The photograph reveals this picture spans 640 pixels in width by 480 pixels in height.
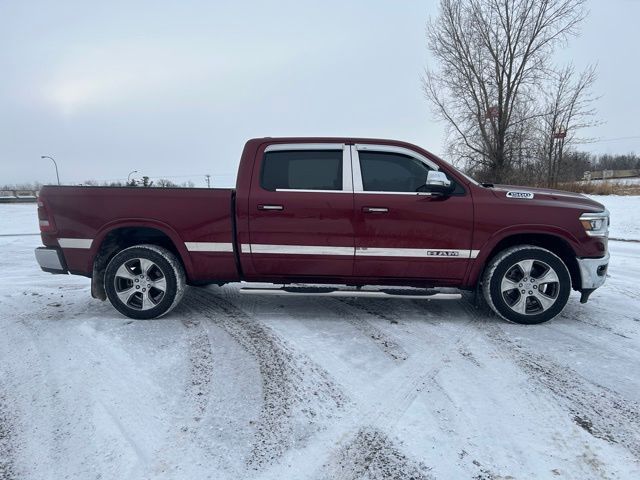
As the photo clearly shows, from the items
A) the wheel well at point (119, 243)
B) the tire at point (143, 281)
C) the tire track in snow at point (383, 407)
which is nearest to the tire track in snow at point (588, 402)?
the tire track in snow at point (383, 407)

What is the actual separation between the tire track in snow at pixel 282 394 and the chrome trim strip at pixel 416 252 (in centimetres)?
124

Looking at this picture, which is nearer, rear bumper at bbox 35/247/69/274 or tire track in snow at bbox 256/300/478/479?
tire track in snow at bbox 256/300/478/479

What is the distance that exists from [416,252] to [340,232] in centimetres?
80

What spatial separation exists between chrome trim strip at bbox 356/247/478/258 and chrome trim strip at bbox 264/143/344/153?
3.66ft

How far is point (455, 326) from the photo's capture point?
4.07m

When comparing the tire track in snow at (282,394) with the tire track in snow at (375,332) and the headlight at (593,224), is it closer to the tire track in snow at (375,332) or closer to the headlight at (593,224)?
the tire track in snow at (375,332)

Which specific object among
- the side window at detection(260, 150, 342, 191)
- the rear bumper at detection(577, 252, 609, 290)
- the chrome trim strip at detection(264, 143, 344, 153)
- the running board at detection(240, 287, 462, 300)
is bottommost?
the running board at detection(240, 287, 462, 300)

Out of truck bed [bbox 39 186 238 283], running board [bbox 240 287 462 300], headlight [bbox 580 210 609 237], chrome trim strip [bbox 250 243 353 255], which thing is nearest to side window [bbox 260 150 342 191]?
truck bed [bbox 39 186 238 283]

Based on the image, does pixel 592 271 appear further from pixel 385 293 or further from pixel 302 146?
pixel 302 146

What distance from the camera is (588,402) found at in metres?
2.67

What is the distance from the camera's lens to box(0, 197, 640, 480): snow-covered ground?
212 cm

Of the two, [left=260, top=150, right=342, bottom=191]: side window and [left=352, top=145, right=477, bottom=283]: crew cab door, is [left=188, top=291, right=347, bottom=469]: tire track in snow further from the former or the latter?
[left=260, top=150, right=342, bottom=191]: side window

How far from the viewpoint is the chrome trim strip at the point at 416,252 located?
4.04 metres

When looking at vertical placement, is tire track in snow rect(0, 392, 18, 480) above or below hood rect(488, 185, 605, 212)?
below
